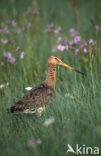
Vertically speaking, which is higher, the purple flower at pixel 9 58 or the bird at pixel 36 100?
the purple flower at pixel 9 58

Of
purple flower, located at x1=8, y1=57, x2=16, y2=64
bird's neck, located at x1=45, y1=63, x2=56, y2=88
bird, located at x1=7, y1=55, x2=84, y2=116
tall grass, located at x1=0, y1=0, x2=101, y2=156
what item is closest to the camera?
tall grass, located at x1=0, y1=0, x2=101, y2=156

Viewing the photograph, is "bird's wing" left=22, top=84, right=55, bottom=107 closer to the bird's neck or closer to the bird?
the bird

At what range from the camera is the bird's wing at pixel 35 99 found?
13.9 feet

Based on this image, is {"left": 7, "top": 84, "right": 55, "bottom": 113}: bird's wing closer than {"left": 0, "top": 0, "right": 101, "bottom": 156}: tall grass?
No

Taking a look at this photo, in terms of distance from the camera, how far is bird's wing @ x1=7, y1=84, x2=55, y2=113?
424cm

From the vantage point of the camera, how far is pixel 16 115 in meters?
4.43

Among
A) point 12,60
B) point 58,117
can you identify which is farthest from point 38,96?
point 12,60

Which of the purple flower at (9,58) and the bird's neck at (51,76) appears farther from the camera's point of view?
the purple flower at (9,58)

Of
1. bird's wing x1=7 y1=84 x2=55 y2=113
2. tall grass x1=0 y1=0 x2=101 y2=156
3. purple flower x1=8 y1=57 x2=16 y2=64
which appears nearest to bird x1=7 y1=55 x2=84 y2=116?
bird's wing x1=7 y1=84 x2=55 y2=113

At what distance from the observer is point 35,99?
4383 mm

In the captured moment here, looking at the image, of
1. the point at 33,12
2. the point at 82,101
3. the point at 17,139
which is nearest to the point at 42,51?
the point at 33,12

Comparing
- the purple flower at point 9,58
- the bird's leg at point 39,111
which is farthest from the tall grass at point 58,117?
the purple flower at point 9,58

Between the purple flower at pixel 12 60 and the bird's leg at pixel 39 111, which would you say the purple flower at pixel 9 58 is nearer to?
the purple flower at pixel 12 60

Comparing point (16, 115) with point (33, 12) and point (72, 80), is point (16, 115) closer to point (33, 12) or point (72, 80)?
point (72, 80)
